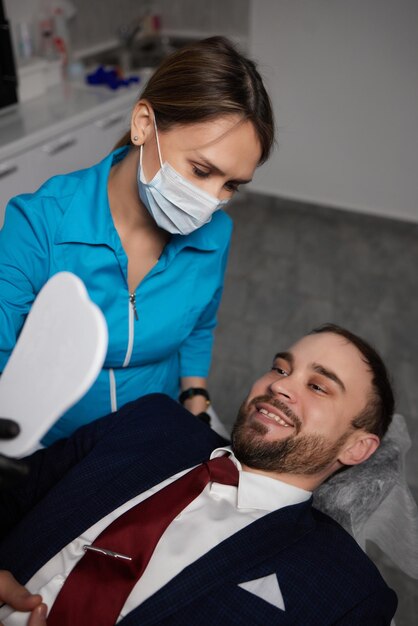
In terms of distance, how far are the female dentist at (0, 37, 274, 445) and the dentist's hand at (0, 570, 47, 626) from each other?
42 centimetres

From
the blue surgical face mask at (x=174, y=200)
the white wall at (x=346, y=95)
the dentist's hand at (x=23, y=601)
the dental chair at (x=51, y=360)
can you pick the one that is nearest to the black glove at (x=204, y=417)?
the blue surgical face mask at (x=174, y=200)

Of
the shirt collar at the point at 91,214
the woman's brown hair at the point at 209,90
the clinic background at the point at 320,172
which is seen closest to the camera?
the woman's brown hair at the point at 209,90

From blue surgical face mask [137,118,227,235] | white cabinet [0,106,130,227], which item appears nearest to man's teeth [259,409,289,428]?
blue surgical face mask [137,118,227,235]

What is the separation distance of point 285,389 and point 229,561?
1.39 ft

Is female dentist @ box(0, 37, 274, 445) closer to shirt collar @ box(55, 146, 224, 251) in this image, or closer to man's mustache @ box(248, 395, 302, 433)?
shirt collar @ box(55, 146, 224, 251)

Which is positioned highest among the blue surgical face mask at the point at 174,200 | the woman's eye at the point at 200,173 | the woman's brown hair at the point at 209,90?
the woman's brown hair at the point at 209,90

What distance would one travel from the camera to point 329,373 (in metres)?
1.42

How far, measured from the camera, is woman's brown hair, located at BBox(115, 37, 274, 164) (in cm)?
117

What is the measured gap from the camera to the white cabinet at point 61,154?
88.4 inches

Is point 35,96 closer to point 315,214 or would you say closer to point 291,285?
point 291,285

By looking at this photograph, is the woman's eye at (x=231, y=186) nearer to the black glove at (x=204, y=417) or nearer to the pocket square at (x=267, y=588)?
the black glove at (x=204, y=417)

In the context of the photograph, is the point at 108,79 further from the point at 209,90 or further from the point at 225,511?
the point at 225,511

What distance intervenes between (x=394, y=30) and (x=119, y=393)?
9.68 feet

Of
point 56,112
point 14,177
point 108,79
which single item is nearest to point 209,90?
point 14,177
